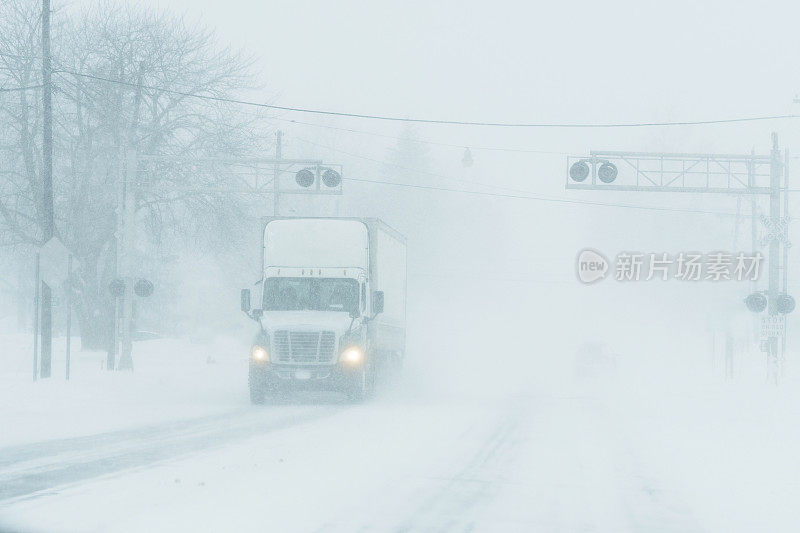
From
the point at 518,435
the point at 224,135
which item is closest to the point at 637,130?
the point at 224,135

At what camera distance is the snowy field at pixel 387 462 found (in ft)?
32.9

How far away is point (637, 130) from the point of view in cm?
9781

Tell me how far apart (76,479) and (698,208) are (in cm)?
6764

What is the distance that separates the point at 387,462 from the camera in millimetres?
14102

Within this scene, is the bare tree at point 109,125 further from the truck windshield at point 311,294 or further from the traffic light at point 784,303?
the traffic light at point 784,303

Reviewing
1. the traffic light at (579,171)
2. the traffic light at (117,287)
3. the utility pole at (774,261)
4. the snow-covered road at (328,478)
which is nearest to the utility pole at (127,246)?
the traffic light at (117,287)

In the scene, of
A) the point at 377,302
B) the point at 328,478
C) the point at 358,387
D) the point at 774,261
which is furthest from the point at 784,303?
the point at 328,478

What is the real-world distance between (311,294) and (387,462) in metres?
11.7

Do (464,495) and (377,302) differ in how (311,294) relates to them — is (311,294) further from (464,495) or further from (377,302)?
(464,495)

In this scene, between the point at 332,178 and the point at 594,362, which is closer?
the point at 332,178

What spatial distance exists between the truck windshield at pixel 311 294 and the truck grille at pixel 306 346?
3.65ft

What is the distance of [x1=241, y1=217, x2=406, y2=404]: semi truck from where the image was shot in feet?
80.2

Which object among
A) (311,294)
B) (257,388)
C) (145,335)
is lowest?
(145,335)

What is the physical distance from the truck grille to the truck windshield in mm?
1112
